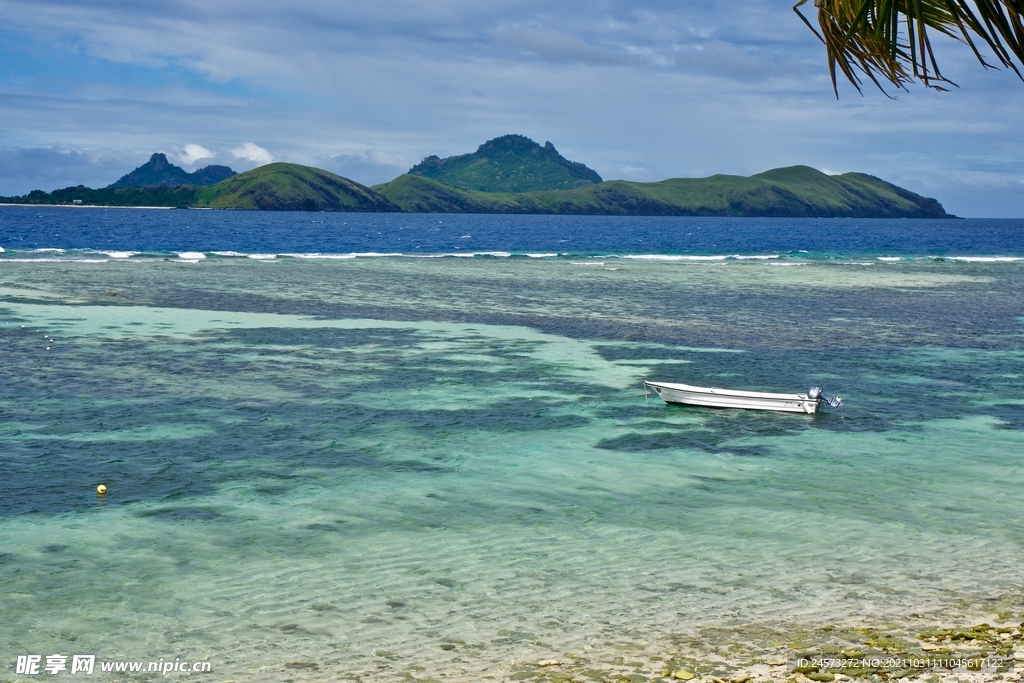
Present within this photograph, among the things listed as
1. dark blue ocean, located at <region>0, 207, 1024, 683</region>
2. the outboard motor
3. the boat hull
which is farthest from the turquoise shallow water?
the outboard motor

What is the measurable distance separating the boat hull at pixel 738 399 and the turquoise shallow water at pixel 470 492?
11.7 inches

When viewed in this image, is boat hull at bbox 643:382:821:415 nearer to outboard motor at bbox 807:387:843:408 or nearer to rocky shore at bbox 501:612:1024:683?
outboard motor at bbox 807:387:843:408

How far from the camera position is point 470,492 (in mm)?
15562

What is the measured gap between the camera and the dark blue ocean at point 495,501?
997 cm

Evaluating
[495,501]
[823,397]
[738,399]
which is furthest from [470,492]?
[823,397]

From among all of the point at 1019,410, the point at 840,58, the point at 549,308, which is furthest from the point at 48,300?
the point at 840,58

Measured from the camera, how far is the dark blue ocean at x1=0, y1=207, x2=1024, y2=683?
9969mm

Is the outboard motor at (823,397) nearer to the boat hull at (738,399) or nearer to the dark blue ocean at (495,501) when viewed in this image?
the boat hull at (738,399)

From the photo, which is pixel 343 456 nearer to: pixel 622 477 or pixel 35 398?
pixel 622 477

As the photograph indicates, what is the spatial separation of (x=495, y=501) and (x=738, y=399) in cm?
870

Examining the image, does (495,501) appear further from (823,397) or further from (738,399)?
(823,397)

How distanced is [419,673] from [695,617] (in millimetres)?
3161

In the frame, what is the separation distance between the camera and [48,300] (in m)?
42.8

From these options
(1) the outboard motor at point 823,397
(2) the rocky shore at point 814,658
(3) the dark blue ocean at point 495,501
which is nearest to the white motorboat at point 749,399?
(1) the outboard motor at point 823,397
